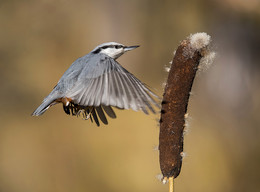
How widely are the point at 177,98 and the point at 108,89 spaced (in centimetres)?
52

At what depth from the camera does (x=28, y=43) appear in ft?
12.4

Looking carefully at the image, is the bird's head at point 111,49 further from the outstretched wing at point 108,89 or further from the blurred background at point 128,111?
the blurred background at point 128,111

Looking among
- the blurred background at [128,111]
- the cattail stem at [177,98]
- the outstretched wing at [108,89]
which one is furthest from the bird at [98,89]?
the blurred background at [128,111]

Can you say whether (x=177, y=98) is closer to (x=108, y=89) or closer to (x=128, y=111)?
(x=108, y=89)

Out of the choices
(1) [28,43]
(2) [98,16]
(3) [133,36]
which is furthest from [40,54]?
(3) [133,36]

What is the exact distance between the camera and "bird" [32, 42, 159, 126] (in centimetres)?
153

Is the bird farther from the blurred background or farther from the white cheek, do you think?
the blurred background

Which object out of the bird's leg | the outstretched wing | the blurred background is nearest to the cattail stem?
the outstretched wing

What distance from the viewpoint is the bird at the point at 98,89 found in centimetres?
Result: 153

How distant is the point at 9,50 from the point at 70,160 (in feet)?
3.94

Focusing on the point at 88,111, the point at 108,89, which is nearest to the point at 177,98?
A: the point at 108,89

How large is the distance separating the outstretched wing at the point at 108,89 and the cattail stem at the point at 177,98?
0.77 feet

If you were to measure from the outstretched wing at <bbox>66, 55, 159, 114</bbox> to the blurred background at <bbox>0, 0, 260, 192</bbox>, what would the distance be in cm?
169

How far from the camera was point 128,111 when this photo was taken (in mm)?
3480
